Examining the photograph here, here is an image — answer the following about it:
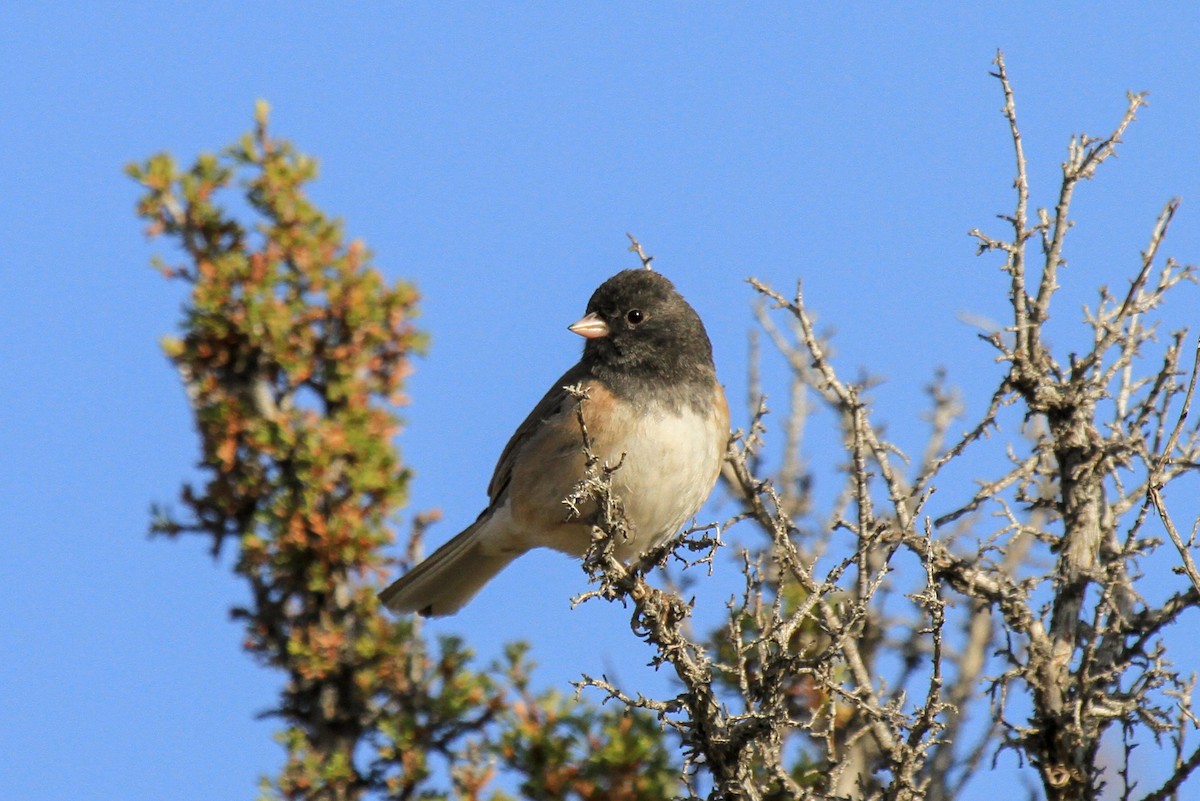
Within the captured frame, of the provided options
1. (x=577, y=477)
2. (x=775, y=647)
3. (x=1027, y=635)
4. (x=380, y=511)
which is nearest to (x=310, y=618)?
(x=380, y=511)

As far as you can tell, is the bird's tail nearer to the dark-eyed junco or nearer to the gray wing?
the dark-eyed junco

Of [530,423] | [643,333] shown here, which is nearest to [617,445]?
[643,333]

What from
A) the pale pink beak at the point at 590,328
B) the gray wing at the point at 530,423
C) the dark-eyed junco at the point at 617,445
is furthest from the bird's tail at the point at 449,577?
the pale pink beak at the point at 590,328

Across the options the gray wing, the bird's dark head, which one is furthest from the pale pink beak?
the gray wing

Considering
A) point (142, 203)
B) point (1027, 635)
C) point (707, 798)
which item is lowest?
point (707, 798)

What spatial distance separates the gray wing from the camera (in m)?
4.37

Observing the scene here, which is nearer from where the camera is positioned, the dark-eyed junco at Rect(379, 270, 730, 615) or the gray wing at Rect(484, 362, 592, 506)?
the dark-eyed junco at Rect(379, 270, 730, 615)

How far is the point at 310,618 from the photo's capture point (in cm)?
453

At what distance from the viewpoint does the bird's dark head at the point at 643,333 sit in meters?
4.23

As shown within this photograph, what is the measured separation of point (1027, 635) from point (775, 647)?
84cm

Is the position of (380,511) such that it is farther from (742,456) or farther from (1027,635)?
(1027,635)

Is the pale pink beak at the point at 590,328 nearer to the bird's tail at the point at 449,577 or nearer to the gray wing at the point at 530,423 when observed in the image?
the gray wing at the point at 530,423

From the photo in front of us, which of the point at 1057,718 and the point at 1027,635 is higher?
the point at 1027,635

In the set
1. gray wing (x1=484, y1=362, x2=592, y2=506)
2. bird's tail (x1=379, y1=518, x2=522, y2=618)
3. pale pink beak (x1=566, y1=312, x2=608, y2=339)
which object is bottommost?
bird's tail (x1=379, y1=518, x2=522, y2=618)
